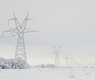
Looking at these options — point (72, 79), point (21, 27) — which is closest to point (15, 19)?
point (21, 27)

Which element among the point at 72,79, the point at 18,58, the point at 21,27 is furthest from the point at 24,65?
the point at 72,79

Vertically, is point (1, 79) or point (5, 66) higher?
point (1, 79)

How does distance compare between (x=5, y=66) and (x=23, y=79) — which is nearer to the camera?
(x=23, y=79)

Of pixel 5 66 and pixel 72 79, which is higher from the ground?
pixel 72 79

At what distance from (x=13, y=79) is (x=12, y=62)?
138 ft

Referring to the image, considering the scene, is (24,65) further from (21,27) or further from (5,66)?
(21,27)

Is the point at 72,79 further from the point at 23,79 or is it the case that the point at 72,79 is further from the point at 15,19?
the point at 15,19

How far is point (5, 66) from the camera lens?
63.2 m

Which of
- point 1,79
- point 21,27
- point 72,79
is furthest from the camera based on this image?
point 21,27

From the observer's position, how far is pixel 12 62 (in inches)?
2672

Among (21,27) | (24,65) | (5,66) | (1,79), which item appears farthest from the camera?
(21,27)

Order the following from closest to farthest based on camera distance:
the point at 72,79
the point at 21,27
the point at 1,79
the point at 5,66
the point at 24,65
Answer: the point at 1,79
the point at 72,79
the point at 5,66
the point at 24,65
the point at 21,27

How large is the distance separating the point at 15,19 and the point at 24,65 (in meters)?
13.4

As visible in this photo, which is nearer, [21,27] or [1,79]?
[1,79]
